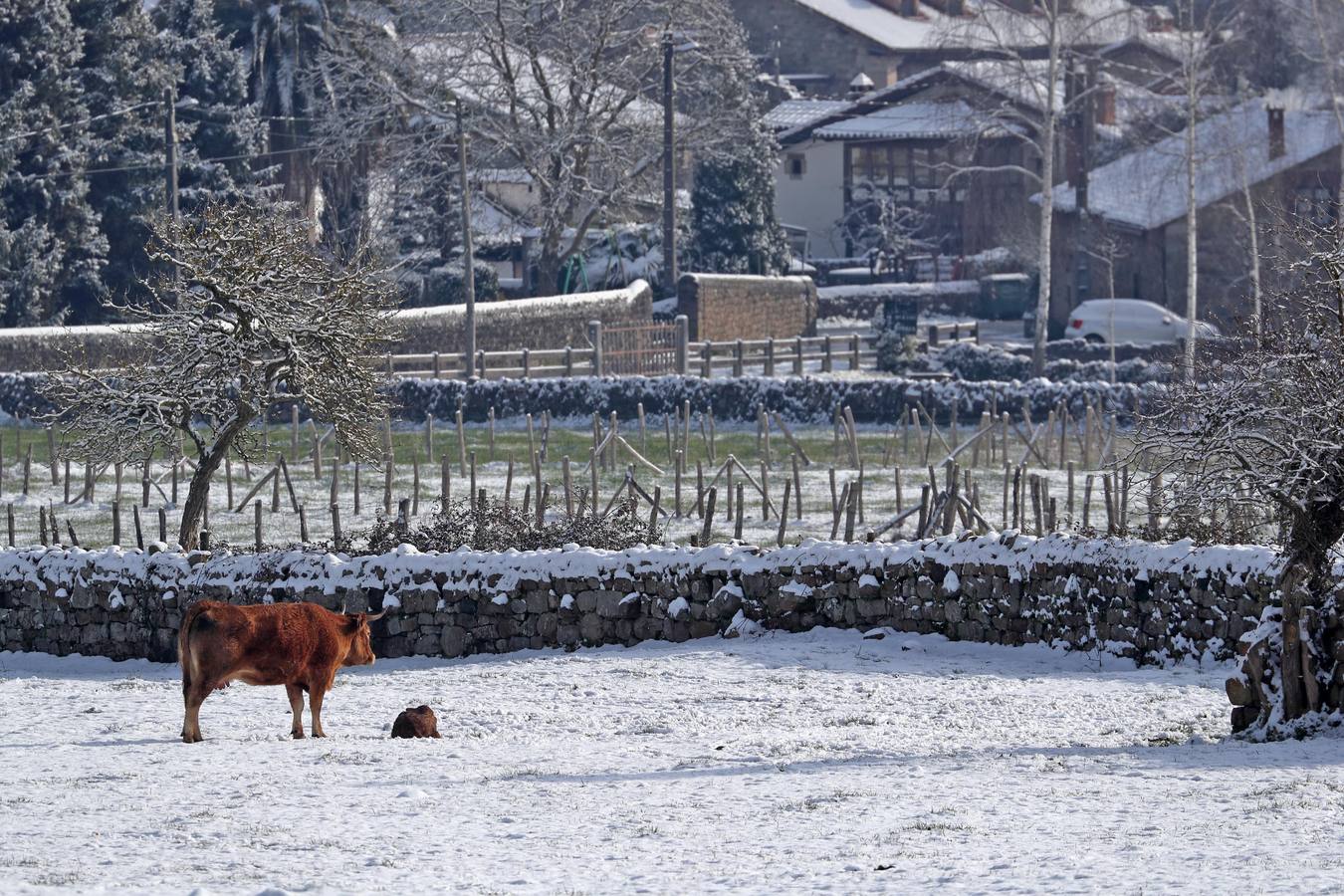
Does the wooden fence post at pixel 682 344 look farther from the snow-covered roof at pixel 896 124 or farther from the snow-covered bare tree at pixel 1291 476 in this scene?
the snow-covered bare tree at pixel 1291 476

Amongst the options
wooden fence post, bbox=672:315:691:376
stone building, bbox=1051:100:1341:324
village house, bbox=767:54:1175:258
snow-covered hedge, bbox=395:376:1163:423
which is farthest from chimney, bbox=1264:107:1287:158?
wooden fence post, bbox=672:315:691:376

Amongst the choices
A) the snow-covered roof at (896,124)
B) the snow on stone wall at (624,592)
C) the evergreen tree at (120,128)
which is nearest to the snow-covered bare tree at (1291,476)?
the snow on stone wall at (624,592)

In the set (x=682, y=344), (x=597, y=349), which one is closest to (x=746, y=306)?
(x=682, y=344)

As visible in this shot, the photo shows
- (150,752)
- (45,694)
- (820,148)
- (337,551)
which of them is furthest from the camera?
(820,148)

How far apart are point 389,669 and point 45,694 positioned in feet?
9.75

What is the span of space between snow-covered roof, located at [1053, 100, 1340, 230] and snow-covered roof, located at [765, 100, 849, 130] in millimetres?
15068

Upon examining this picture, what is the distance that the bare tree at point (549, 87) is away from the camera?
5344cm

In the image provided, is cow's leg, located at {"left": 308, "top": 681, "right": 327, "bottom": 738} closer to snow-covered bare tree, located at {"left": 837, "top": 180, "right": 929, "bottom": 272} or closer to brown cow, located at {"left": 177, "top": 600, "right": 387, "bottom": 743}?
brown cow, located at {"left": 177, "top": 600, "right": 387, "bottom": 743}

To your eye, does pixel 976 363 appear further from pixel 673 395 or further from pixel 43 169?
pixel 43 169

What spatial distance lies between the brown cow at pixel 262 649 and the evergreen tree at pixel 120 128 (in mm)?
37515

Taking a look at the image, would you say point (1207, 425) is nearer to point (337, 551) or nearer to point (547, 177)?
point (337, 551)

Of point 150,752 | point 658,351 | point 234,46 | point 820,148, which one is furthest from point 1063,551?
point 820,148

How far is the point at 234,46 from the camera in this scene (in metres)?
56.0

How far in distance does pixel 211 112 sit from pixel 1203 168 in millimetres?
27612
